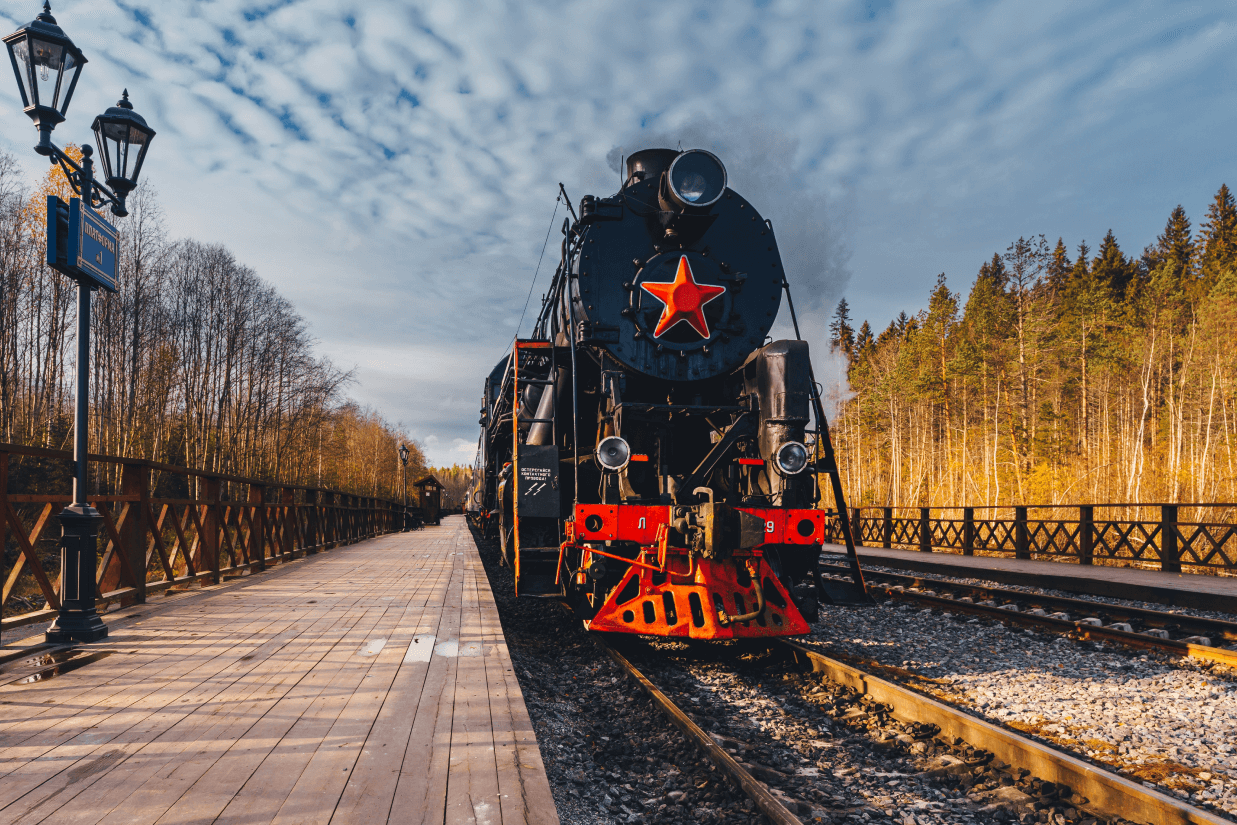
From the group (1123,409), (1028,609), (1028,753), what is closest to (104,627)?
(1028,753)

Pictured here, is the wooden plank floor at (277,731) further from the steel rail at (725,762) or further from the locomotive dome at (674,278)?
the locomotive dome at (674,278)

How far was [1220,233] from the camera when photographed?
36438mm

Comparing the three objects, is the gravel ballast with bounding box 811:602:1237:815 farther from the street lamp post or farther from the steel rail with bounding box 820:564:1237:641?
the street lamp post

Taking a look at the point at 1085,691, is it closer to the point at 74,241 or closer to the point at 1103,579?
the point at 1103,579

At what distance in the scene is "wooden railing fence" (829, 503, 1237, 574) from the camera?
998 centimetres

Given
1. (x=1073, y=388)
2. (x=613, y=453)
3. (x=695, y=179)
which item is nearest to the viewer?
(x=613, y=453)

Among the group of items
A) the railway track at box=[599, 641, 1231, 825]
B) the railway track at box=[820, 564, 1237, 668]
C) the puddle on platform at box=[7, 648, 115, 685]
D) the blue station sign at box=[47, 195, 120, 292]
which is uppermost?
the blue station sign at box=[47, 195, 120, 292]

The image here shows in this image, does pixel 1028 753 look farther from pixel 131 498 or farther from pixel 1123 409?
pixel 1123 409

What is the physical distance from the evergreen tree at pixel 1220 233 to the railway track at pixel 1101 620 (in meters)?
36.0

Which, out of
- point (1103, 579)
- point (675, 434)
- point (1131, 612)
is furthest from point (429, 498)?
point (1131, 612)

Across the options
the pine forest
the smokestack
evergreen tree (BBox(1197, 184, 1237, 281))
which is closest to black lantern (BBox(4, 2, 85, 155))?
the smokestack

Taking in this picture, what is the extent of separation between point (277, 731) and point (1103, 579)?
10.2 m

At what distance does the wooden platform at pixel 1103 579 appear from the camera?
7621mm

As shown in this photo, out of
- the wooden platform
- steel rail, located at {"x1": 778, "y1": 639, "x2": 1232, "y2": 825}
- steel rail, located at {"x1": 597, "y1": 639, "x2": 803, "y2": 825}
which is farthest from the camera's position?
the wooden platform
